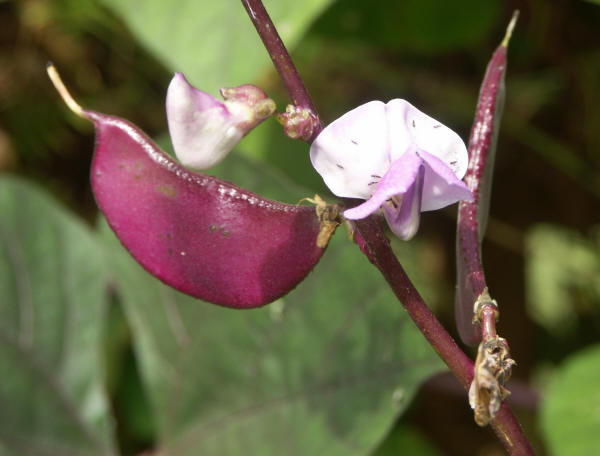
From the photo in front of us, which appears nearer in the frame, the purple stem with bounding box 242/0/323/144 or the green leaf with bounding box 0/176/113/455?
the purple stem with bounding box 242/0/323/144

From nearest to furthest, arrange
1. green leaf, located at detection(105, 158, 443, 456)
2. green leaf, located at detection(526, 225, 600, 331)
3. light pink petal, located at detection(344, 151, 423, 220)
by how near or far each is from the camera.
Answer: light pink petal, located at detection(344, 151, 423, 220), green leaf, located at detection(105, 158, 443, 456), green leaf, located at detection(526, 225, 600, 331)

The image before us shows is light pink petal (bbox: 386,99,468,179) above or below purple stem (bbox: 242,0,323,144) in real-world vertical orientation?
below

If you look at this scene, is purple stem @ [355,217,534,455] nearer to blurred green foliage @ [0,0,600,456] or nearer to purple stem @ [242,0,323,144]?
purple stem @ [242,0,323,144]

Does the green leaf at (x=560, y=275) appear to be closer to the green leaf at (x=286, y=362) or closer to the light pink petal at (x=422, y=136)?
the green leaf at (x=286, y=362)

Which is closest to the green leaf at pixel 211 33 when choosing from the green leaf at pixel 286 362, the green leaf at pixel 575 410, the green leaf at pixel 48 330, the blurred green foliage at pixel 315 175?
the blurred green foliage at pixel 315 175

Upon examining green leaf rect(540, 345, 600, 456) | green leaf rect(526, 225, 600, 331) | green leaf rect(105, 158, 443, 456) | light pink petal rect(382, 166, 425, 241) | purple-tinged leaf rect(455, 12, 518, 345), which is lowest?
green leaf rect(526, 225, 600, 331)

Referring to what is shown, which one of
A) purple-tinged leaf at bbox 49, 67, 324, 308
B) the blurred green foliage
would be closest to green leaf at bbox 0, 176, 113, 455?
the blurred green foliage

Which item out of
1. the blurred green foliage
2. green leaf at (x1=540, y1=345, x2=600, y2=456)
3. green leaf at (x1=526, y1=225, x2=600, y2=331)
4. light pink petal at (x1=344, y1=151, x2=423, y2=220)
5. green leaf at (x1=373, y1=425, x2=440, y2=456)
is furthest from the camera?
green leaf at (x1=526, y1=225, x2=600, y2=331)
